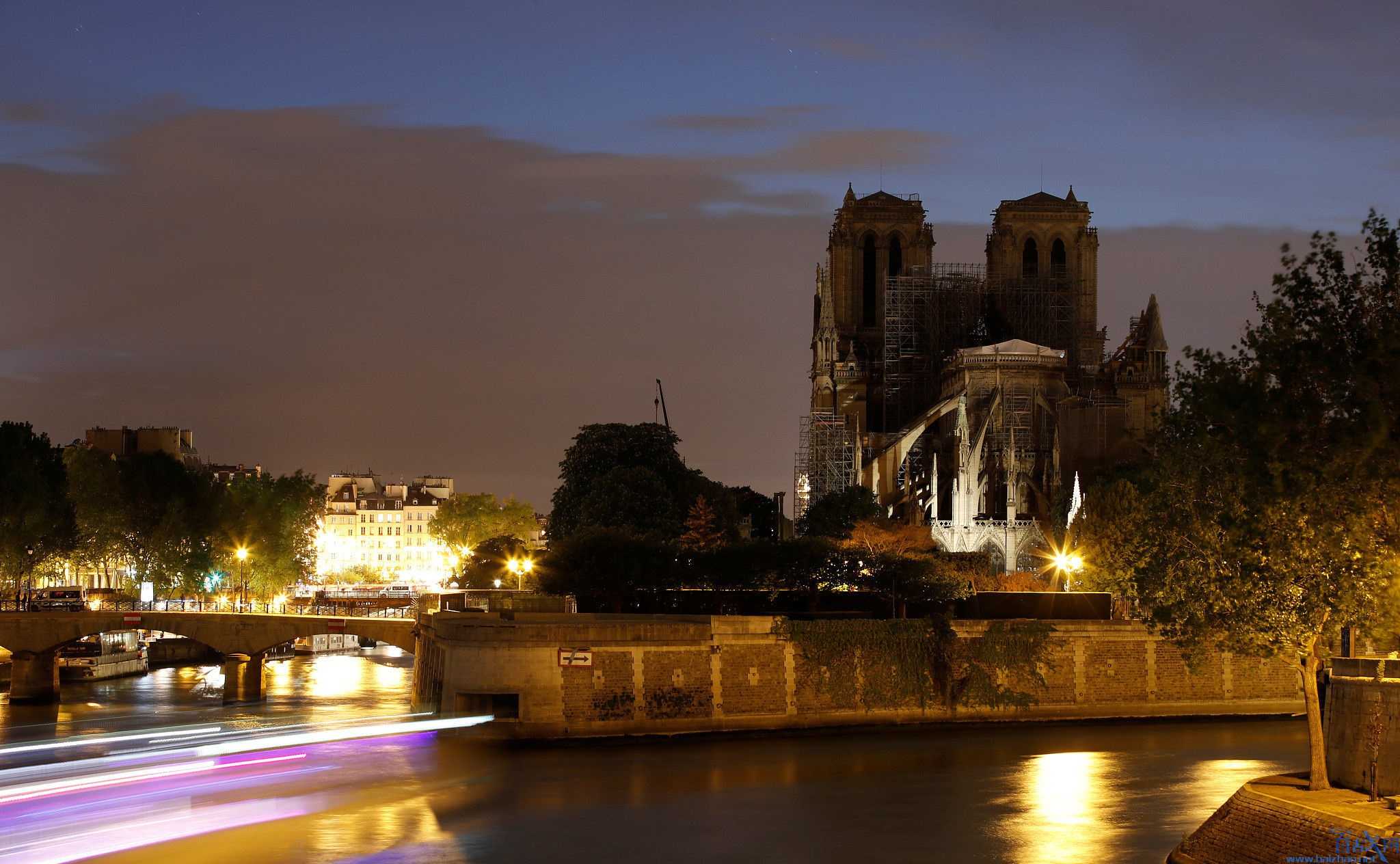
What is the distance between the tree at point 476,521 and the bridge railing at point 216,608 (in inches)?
1046

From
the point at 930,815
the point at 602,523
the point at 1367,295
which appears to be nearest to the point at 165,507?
the point at 602,523

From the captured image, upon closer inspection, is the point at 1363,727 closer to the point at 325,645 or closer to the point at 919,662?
the point at 919,662

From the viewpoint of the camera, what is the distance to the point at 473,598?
152ft

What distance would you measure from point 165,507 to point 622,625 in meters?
39.8

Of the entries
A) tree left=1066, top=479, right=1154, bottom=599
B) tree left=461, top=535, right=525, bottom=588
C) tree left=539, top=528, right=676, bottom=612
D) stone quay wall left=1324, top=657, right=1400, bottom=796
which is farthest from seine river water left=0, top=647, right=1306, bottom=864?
tree left=461, top=535, right=525, bottom=588

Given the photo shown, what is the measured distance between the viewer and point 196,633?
171ft

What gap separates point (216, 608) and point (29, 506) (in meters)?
13.4

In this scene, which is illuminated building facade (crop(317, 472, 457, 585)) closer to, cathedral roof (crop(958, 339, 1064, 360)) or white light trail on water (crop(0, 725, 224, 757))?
cathedral roof (crop(958, 339, 1064, 360))

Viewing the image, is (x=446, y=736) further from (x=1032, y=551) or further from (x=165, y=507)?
(x=1032, y=551)

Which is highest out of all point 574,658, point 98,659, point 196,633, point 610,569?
point 610,569

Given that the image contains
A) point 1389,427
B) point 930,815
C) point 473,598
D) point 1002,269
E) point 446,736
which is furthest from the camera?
point 1002,269

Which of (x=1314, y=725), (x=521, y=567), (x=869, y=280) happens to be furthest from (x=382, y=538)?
(x=1314, y=725)

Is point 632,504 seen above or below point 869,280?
below

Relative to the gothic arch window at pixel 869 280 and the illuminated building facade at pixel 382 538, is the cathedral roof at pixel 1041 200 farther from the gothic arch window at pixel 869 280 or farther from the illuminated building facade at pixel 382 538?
the illuminated building facade at pixel 382 538
